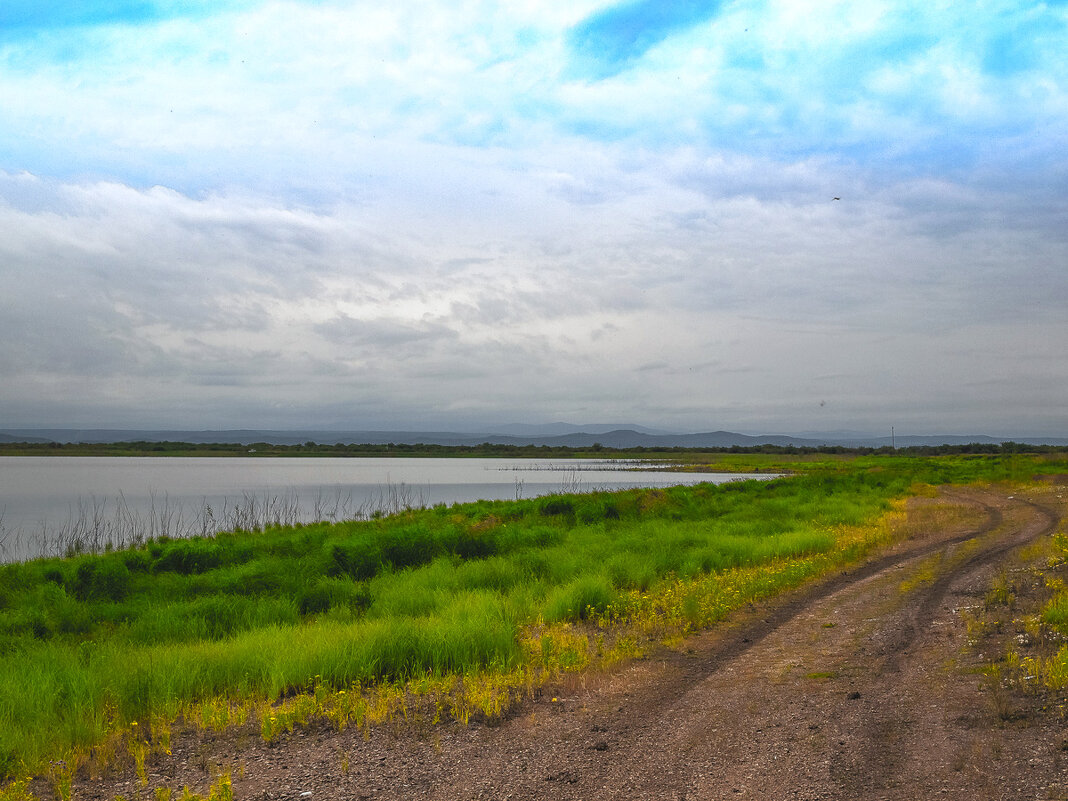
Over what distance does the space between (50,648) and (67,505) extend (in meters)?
34.4

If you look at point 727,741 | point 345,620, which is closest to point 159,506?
point 345,620

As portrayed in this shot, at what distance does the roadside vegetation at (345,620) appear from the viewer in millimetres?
7336

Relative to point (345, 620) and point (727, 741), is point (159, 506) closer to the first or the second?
point (345, 620)

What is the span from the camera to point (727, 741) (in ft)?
20.7

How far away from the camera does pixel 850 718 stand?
6.62 metres

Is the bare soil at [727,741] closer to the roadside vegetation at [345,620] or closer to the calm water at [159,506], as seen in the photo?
the roadside vegetation at [345,620]

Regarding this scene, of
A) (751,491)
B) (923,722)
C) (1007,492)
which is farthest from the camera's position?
(751,491)

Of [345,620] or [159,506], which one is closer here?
[345,620]

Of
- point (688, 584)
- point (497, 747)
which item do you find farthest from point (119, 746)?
point (688, 584)

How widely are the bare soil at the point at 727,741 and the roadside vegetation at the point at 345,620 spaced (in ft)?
1.61

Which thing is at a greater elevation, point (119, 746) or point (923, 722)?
point (923, 722)

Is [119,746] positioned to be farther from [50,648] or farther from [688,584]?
[688,584]

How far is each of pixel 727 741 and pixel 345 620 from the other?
7.45 meters

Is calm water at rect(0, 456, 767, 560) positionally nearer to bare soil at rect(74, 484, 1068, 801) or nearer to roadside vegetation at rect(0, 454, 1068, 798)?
roadside vegetation at rect(0, 454, 1068, 798)
